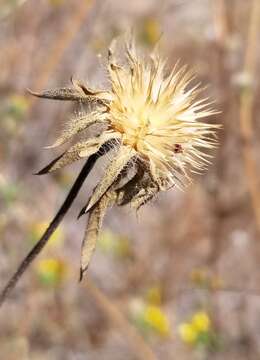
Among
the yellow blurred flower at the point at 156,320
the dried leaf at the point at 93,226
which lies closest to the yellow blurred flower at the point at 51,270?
the yellow blurred flower at the point at 156,320

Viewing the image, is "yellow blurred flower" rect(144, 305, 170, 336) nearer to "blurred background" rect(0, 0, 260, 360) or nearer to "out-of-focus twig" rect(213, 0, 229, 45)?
"blurred background" rect(0, 0, 260, 360)

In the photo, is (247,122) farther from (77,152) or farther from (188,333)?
(77,152)

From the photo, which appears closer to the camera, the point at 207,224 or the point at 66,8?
the point at 207,224

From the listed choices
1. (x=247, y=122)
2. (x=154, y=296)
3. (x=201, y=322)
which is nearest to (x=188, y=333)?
(x=201, y=322)

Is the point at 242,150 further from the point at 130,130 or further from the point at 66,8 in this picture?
the point at 130,130

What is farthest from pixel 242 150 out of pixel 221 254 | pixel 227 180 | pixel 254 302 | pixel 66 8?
pixel 66 8

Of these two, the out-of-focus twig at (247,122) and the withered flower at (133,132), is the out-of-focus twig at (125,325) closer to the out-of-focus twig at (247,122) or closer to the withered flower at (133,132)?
the out-of-focus twig at (247,122)

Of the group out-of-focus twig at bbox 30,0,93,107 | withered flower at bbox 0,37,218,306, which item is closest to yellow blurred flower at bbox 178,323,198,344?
out-of-focus twig at bbox 30,0,93,107
